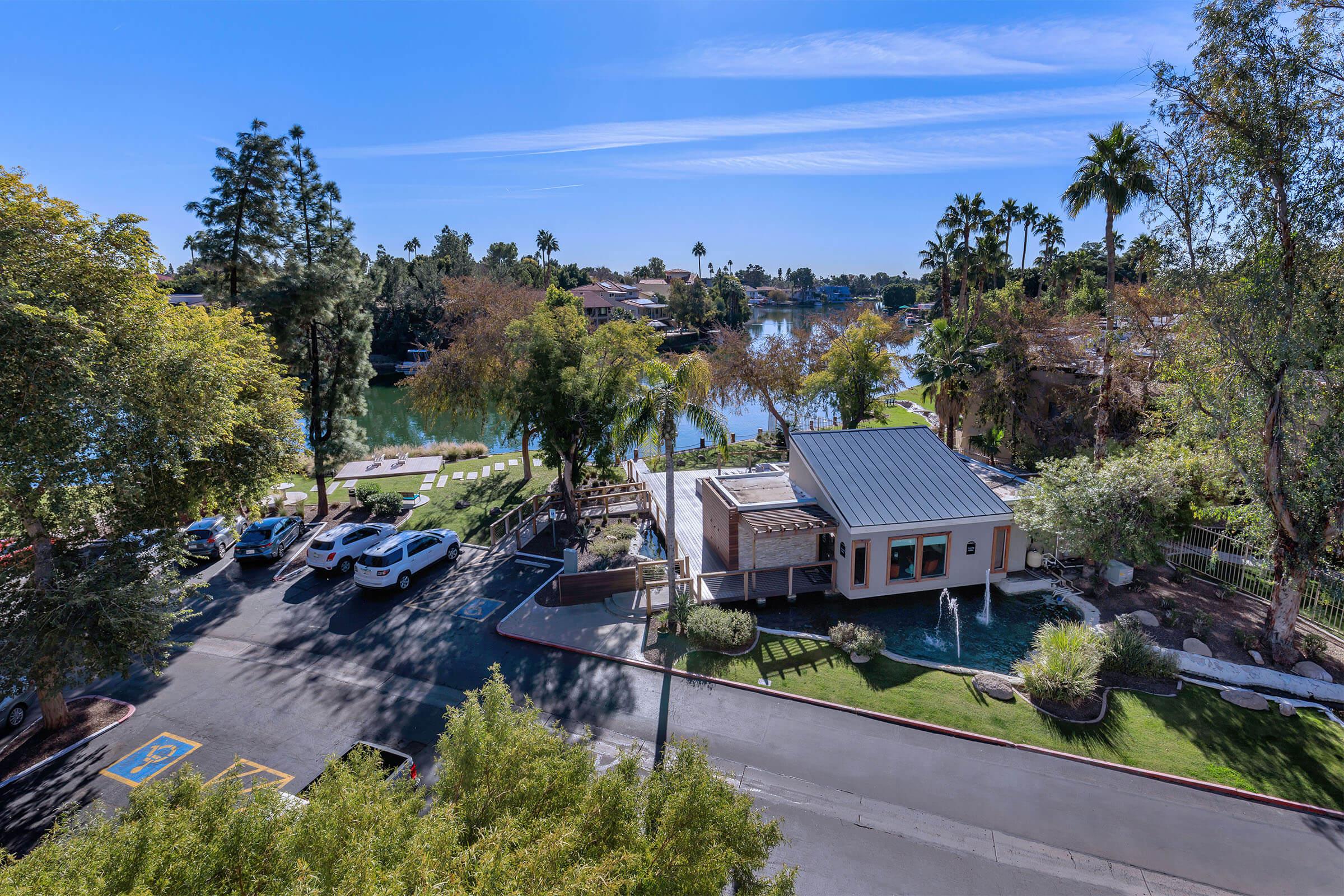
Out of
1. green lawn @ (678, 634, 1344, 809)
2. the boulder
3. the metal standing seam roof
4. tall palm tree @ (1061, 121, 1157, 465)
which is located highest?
tall palm tree @ (1061, 121, 1157, 465)

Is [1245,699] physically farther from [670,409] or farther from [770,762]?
[670,409]

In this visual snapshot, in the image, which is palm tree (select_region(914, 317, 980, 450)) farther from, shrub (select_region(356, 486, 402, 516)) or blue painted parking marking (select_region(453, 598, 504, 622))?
shrub (select_region(356, 486, 402, 516))

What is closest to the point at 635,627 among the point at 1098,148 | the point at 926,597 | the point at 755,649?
the point at 755,649

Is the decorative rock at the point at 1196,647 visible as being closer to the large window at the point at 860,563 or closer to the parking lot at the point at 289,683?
the large window at the point at 860,563

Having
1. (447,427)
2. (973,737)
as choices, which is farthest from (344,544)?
(447,427)

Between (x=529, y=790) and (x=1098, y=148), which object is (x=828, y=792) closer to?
(x=529, y=790)

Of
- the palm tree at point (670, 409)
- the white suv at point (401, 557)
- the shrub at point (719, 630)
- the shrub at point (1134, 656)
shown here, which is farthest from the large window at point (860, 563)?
the white suv at point (401, 557)

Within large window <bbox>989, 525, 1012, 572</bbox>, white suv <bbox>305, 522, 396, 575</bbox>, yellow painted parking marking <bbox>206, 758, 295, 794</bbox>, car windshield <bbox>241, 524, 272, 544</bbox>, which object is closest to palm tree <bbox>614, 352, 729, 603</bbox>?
yellow painted parking marking <bbox>206, 758, 295, 794</bbox>
